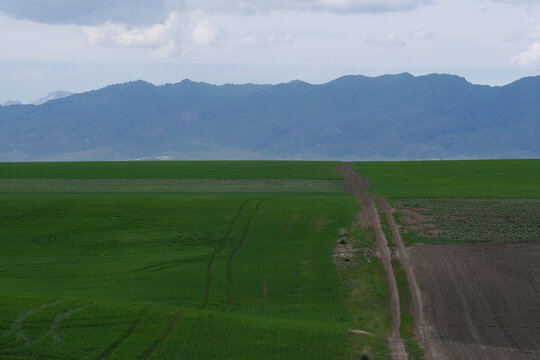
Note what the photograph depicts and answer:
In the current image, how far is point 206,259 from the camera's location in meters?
39.9

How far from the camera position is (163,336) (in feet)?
77.5

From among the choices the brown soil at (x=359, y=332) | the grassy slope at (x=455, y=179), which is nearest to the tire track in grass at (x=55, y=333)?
the brown soil at (x=359, y=332)

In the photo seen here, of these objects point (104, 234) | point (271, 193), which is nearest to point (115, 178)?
point (271, 193)

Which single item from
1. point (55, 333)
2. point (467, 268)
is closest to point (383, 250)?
point (467, 268)

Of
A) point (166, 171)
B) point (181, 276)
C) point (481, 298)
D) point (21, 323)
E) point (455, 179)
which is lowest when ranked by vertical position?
point (481, 298)

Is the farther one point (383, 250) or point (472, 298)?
point (383, 250)

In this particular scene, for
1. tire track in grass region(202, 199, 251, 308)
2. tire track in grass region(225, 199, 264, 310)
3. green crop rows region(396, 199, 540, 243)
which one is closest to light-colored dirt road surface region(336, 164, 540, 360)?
green crop rows region(396, 199, 540, 243)

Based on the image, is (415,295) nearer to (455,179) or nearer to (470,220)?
(470,220)

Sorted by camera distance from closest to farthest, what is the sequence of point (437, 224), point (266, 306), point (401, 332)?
point (401, 332) → point (266, 306) → point (437, 224)

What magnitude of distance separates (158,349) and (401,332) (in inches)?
416

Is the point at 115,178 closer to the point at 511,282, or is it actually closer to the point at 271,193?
the point at 271,193

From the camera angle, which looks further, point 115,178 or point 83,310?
point 115,178

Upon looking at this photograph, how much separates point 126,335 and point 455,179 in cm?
6212

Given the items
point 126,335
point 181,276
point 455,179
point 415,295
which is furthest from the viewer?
point 455,179
